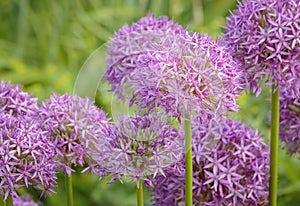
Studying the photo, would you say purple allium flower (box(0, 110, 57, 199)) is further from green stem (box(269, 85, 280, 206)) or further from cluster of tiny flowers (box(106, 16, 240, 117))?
green stem (box(269, 85, 280, 206))

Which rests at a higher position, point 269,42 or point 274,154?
point 269,42

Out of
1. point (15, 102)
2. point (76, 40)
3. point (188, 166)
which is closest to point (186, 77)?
point (188, 166)

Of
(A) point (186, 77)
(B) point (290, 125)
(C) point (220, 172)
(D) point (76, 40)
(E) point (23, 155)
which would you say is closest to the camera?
(A) point (186, 77)

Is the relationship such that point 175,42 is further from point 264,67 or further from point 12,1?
point 12,1

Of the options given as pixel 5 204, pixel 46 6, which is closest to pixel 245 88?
pixel 5 204

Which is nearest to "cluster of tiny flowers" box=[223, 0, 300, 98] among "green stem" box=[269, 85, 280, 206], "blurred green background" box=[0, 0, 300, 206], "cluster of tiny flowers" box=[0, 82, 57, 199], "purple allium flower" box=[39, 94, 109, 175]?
"green stem" box=[269, 85, 280, 206]

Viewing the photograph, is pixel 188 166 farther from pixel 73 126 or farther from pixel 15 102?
pixel 15 102
